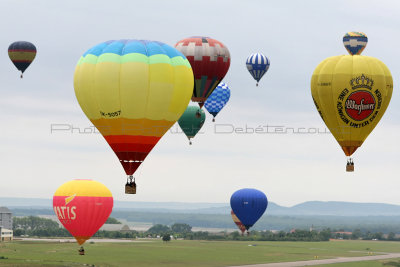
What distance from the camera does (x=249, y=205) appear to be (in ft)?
391

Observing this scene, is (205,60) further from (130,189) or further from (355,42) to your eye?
(130,189)

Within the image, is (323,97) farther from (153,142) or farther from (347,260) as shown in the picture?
(347,260)

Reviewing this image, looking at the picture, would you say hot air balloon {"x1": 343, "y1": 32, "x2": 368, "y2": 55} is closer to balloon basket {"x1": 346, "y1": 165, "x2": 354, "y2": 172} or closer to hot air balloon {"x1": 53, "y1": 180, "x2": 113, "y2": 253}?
balloon basket {"x1": 346, "y1": 165, "x2": 354, "y2": 172}

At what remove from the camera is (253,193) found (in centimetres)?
12119

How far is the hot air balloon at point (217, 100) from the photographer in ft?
292

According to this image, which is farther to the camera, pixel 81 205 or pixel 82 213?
pixel 82 213

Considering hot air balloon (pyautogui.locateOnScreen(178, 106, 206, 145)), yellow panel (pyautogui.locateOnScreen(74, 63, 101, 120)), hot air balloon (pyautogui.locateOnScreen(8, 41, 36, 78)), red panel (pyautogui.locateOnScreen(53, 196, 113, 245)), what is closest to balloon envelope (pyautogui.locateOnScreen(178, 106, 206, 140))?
hot air balloon (pyautogui.locateOnScreen(178, 106, 206, 145))

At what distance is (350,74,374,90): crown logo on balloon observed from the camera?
208 ft

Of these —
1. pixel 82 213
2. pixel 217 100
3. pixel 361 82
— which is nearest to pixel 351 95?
pixel 361 82

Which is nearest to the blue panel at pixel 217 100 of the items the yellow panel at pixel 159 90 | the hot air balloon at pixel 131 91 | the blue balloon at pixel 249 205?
the blue balloon at pixel 249 205

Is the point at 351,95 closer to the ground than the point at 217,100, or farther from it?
closer to the ground

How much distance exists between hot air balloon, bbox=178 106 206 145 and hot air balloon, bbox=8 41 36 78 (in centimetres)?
2165

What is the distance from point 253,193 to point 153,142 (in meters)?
66.0

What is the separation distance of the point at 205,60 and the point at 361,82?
14.7 m
